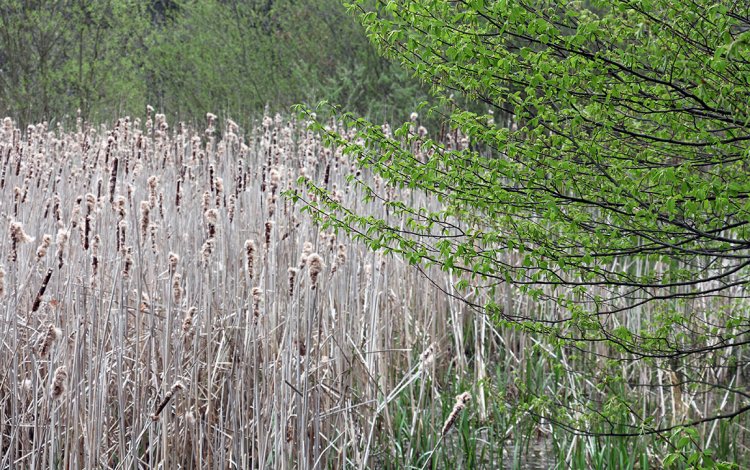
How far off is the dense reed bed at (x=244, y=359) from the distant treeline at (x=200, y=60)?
6.76 m

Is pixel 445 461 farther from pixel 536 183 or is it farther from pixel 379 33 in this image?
pixel 379 33

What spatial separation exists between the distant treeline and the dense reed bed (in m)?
6.76

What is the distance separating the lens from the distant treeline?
12.1 metres

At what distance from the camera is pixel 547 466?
416cm

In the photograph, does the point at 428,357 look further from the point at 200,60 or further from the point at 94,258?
the point at 200,60

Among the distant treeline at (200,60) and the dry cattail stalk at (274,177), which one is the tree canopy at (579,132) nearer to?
the dry cattail stalk at (274,177)

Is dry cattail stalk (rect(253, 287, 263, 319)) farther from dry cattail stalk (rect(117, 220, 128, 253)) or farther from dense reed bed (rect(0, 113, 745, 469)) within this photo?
dry cattail stalk (rect(117, 220, 128, 253))

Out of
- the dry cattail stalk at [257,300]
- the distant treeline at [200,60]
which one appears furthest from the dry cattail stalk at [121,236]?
the distant treeline at [200,60]

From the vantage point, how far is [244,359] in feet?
10.5

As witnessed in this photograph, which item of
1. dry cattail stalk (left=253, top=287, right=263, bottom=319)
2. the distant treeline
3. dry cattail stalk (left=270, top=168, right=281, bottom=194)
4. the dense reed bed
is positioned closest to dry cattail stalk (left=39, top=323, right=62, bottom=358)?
the dense reed bed

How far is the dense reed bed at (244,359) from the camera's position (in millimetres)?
2941

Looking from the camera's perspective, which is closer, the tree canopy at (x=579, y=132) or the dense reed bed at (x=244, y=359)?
the tree canopy at (x=579, y=132)

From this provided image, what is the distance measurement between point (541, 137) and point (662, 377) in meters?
2.55

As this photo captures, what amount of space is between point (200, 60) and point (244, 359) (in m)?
11.5
